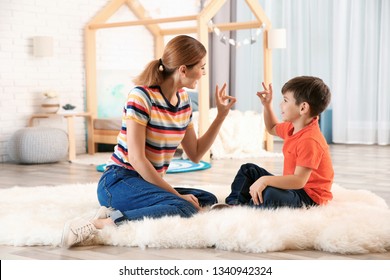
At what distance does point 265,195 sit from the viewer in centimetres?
247

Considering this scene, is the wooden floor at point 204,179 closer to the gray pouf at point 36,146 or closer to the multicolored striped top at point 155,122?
the gray pouf at point 36,146

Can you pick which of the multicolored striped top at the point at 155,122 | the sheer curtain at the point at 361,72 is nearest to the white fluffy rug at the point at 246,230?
the multicolored striped top at the point at 155,122

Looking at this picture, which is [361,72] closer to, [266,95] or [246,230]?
[266,95]

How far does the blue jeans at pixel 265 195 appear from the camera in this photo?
2.46 m

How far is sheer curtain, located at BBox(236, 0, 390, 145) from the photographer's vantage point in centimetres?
662

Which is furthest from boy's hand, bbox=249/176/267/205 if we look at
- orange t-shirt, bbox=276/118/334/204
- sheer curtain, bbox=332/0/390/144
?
sheer curtain, bbox=332/0/390/144

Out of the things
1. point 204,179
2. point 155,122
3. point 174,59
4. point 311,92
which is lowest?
point 204,179

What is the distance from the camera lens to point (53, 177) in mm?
4324

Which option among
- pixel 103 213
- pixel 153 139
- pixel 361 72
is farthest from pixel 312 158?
pixel 361 72

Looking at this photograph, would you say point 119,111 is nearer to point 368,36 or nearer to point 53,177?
point 53,177

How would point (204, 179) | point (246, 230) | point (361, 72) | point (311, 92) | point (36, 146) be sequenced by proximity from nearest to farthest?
point (246, 230)
point (311, 92)
point (204, 179)
point (36, 146)
point (361, 72)

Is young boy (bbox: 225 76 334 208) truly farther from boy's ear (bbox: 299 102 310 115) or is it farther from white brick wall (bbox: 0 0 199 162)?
white brick wall (bbox: 0 0 199 162)

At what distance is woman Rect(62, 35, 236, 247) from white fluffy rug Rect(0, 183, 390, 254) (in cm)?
9

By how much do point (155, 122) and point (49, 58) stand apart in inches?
139
